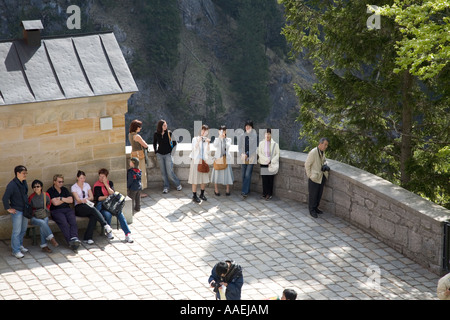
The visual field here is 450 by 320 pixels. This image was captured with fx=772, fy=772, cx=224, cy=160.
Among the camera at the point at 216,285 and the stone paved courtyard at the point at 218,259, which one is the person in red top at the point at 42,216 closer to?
the stone paved courtyard at the point at 218,259

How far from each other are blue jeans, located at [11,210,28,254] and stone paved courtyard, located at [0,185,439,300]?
173 millimetres

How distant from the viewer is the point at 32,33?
1158 cm

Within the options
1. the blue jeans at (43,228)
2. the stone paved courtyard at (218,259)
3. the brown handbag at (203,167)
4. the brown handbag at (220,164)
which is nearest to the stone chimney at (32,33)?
the blue jeans at (43,228)

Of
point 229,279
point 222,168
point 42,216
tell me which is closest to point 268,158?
point 222,168

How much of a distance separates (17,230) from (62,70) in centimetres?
251

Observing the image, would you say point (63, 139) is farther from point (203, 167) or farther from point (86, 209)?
point (203, 167)

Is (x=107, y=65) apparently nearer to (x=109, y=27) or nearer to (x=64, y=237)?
(x=64, y=237)

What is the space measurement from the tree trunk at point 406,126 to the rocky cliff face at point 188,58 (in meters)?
57.3

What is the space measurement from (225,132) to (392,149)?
7887mm

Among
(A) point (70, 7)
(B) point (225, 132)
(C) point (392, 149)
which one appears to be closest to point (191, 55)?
(A) point (70, 7)

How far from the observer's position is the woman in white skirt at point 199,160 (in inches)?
Answer: 518

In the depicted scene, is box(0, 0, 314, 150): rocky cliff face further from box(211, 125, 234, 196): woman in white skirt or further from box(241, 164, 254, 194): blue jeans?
box(241, 164, 254, 194): blue jeans

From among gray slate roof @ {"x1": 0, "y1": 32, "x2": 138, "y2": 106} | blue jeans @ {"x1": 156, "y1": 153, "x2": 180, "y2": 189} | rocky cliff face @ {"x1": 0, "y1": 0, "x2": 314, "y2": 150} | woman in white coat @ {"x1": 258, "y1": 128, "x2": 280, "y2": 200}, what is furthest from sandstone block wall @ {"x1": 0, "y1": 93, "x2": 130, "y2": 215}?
rocky cliff face @ {"x1": 0, "y1": 0, "x2": 314, "y2": 150}

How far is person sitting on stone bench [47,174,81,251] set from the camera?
11.1m
